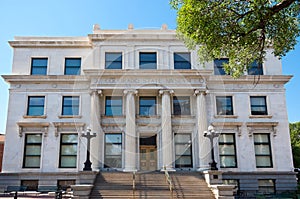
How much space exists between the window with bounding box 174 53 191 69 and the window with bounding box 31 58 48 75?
448 inches

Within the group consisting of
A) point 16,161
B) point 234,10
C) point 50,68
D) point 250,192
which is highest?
point 50,68

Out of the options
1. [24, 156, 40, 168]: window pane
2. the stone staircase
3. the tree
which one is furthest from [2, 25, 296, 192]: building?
the tree

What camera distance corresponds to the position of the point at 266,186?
77.3ft

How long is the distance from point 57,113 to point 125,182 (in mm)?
9292

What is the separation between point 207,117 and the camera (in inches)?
964

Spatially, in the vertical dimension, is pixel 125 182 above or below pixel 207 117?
below

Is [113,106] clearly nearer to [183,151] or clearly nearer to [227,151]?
[183,151]

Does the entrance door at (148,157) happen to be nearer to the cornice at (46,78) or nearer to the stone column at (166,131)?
the stone column at (166,131)

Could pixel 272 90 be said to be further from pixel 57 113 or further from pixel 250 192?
pixel 57 113

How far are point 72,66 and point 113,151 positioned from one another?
8.36m

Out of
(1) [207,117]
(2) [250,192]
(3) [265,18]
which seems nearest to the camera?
(3) [265,18]

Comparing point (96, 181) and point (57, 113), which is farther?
point (57, 113)

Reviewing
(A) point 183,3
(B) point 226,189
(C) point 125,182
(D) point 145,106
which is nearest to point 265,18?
(A) point 183,3

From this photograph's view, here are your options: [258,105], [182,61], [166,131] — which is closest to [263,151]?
[258,105]
